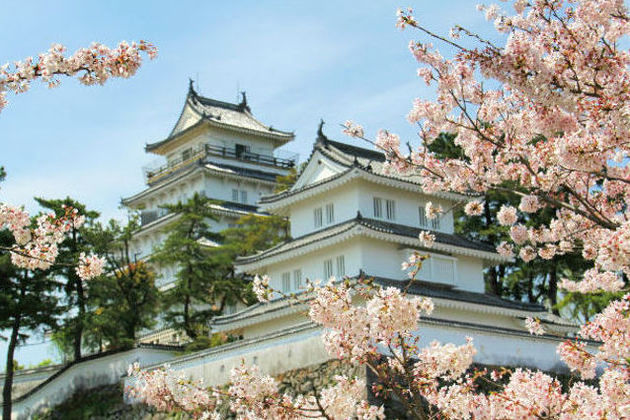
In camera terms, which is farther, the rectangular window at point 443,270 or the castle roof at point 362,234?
the rectangular window at point 443,270

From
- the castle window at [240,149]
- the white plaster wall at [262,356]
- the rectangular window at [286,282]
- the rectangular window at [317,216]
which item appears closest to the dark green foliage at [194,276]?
the rectangular window at [286,282]

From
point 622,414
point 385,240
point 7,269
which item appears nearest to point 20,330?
point 7,269

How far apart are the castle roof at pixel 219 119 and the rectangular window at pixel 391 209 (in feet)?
73.0

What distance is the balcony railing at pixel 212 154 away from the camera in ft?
156

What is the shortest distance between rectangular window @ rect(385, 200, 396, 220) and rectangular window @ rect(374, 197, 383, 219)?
271 mm

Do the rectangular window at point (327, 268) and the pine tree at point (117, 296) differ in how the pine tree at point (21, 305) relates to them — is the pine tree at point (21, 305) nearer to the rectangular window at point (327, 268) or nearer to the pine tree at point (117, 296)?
the pine tree at point (117, 296)

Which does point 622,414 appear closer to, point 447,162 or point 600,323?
point 600,323

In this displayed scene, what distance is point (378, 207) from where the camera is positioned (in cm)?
2745

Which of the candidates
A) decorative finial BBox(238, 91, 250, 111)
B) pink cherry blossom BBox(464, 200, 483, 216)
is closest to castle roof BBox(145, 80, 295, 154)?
decorative finial BBox(238, 91, 250, 111)

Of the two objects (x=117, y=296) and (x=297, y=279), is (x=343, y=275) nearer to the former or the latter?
(x=297, y=279)

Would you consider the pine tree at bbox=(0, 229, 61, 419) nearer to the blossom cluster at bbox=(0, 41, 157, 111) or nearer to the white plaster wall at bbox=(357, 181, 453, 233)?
the white plaster wall at bbox=(357, 181, 453, 233)

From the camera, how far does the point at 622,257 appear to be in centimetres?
612

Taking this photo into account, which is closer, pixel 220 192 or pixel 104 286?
pixel 104 286

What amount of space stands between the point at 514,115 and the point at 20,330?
22.6 m
